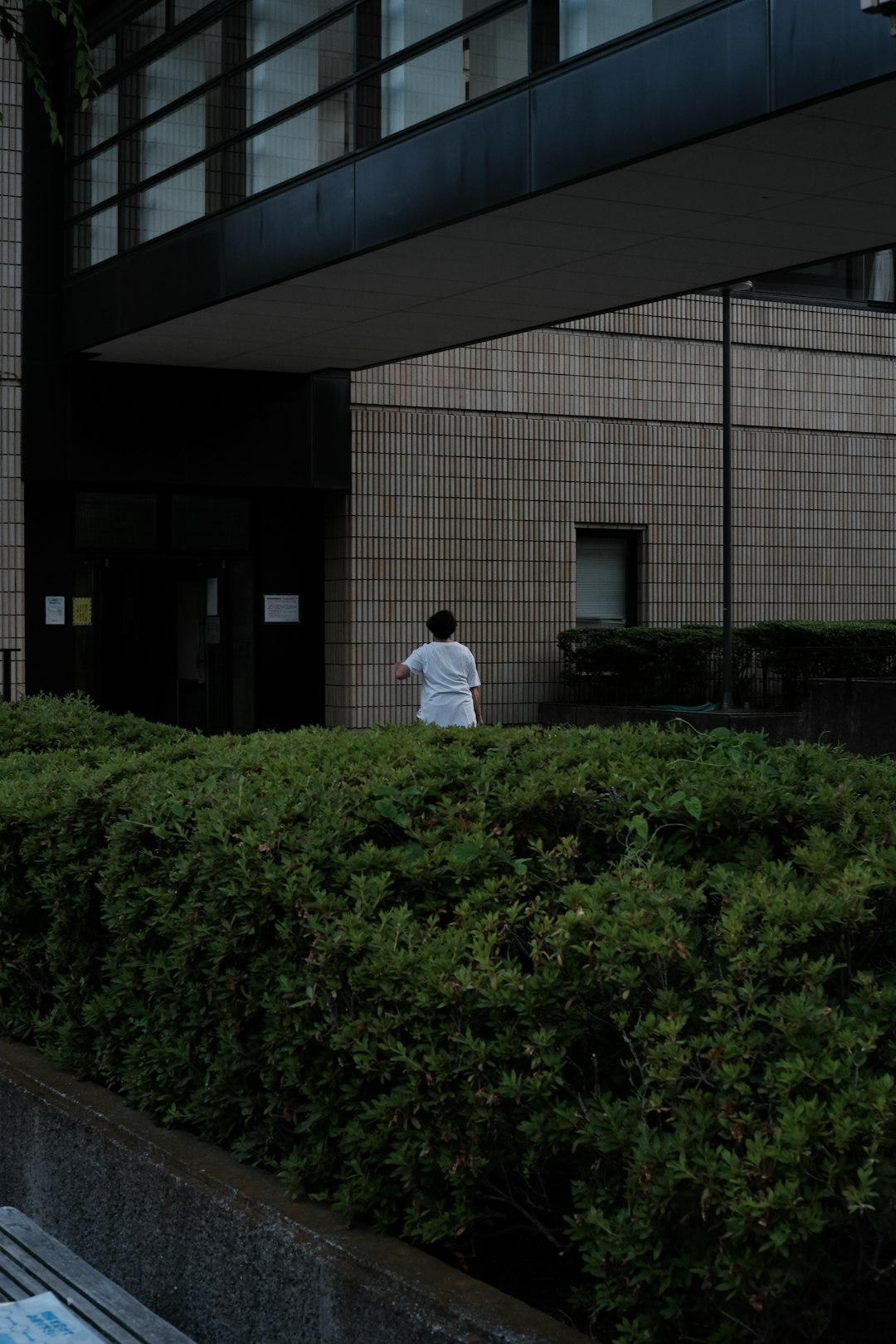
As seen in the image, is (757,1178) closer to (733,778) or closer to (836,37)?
(733,778)

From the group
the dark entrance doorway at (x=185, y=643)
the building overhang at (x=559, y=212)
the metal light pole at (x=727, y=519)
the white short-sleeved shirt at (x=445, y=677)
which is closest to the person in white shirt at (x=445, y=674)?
the white short-sleeved shirt at (x=445, y=677)

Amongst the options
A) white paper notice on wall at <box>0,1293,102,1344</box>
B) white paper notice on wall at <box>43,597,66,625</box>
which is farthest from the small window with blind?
white paper notice on wall at <box>0,1293,102,1344</box>

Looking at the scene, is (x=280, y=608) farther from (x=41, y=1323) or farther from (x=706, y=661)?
(x=41, y=1323)

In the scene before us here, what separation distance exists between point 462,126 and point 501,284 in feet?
7.58

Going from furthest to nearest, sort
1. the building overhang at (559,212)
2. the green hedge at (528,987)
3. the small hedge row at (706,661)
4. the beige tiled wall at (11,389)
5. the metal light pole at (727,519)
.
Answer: the small hedge row at (706,661) → the metal light pole at (727,519) → the beige tiled wall at (11,389) → the building overhang at (559,212) → the green hedge at (528,987)

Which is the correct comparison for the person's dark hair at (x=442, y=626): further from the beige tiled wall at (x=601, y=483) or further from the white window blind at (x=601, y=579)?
the white window blind at (x=601, y=579)

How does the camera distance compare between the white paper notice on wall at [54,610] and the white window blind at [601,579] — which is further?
the white window blind at [601,579]

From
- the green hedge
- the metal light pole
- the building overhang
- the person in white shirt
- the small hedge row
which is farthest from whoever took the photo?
the small hedge row

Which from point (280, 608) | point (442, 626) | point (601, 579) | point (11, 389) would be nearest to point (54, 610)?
point (11, 389)

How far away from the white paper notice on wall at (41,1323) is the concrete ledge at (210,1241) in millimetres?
290

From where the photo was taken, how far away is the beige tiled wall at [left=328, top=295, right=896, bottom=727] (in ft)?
65.1

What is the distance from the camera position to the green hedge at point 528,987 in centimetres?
280

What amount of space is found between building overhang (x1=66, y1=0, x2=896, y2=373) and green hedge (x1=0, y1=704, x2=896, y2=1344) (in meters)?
6.38

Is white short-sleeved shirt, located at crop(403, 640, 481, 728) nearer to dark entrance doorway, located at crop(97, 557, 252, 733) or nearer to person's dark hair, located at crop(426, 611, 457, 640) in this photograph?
person's dark hair, located at crop(426, 611, 457, 640)
